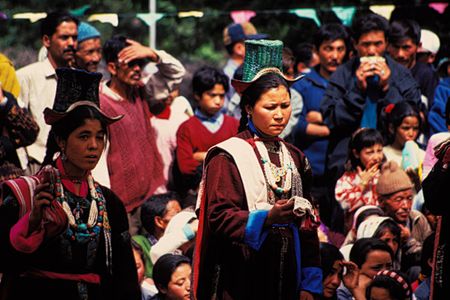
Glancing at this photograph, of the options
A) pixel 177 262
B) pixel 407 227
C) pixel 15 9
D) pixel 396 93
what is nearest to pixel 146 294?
pixel 177 262

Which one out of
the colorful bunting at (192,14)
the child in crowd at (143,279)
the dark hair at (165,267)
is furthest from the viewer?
the colorful bunting at (192,14)

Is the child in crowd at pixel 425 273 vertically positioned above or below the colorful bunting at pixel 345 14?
below

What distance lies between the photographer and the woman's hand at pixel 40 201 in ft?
24.8

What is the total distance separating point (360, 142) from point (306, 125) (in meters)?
0.88

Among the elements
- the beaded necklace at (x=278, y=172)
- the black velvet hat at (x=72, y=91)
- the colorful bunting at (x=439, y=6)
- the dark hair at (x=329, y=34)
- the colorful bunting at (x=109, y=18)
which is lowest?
the beaded necklace at (x=278, y=172)

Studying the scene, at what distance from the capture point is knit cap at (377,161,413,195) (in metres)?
10.9

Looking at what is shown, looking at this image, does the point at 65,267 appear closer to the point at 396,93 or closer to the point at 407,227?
the point at 407,227

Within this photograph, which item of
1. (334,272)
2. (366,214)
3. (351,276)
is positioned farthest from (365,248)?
(366,214)

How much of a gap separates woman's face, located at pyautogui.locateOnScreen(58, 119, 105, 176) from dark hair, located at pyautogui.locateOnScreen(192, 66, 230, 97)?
3710mm

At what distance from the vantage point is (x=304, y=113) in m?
12.2

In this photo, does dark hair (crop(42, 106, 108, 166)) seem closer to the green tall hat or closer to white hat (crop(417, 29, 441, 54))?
the green tall hat

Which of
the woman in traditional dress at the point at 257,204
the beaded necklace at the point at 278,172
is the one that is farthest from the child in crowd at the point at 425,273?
the beaded necklace at the point at 278,172

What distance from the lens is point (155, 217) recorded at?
35.9 feet

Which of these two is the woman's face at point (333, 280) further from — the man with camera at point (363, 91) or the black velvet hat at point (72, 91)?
the black velvet hat at point (72, 91)
